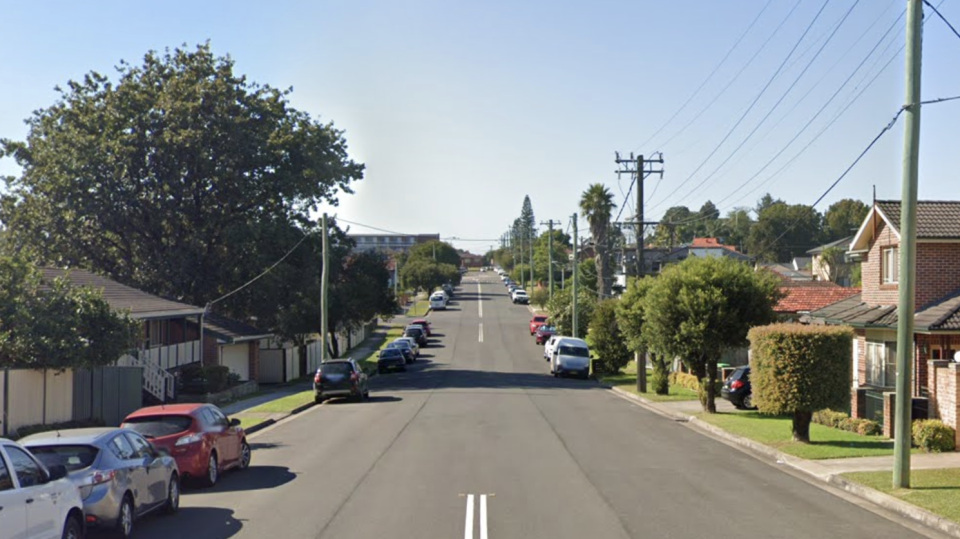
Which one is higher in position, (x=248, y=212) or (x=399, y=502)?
(x=248, y=212)

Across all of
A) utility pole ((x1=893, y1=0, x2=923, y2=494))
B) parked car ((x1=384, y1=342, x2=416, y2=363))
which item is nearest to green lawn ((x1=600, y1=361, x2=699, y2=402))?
parked car ((x1=384, y1=342, x2=416, y2=363))

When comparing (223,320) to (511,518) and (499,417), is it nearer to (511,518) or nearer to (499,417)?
(499,417)

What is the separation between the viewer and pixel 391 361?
52.8 metres

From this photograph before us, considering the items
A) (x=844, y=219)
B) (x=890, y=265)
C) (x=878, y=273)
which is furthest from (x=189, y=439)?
(x=844, y=219)

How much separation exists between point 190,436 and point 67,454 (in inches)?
165

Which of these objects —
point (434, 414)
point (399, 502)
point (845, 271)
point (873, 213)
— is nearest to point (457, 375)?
point (434, 414)

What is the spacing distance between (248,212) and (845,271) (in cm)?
5535

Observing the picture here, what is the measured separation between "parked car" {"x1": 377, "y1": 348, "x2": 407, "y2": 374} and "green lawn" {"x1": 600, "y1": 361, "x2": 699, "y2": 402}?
11524 millimetres

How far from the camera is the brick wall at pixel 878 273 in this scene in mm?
26594

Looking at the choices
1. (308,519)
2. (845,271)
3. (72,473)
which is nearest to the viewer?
(72,473)

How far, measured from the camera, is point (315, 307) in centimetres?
4994

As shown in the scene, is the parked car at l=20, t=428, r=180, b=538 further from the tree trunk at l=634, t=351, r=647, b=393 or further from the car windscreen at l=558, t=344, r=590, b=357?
the car windscreen at l=558, t=344, r=590, b=357

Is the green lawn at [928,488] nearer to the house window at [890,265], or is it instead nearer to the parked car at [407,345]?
the house window at [890,265]

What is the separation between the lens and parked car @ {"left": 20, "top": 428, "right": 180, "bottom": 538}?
11391mm
